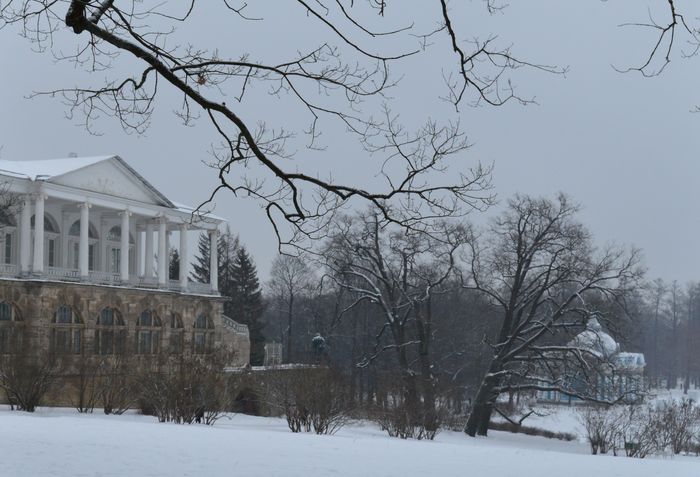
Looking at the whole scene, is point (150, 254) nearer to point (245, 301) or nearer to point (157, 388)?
point (245, 301)

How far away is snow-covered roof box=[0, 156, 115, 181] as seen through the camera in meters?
46.0

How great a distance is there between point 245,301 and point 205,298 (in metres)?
13.1

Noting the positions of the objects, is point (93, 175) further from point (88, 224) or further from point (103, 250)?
point (103, 250)

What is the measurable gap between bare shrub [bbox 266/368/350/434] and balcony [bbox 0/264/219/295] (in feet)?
58.1

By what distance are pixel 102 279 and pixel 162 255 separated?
5.40m

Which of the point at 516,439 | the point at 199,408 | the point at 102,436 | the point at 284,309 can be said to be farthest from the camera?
the point at 284,309

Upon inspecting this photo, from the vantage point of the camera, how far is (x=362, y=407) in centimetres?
3634

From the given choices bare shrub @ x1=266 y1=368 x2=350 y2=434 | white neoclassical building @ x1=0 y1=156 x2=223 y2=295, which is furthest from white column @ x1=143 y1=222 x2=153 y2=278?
bare shrub @ x1=266 y1=368 x2=350 y2=434

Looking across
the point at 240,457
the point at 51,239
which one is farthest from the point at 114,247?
the point at 240,457

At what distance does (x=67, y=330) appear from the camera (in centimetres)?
4634

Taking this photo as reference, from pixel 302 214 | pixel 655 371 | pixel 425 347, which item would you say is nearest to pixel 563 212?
pixel 425 347

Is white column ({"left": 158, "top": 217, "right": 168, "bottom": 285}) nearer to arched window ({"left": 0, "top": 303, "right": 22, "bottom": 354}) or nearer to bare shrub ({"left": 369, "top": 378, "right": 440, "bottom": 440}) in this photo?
arched window ({"left": 0, "top": 303, "right": 22, "bottom": 354})

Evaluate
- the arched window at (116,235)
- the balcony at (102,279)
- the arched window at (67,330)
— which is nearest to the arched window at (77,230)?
the arched window at (116,235)

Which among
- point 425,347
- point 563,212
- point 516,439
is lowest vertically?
point 516,439
